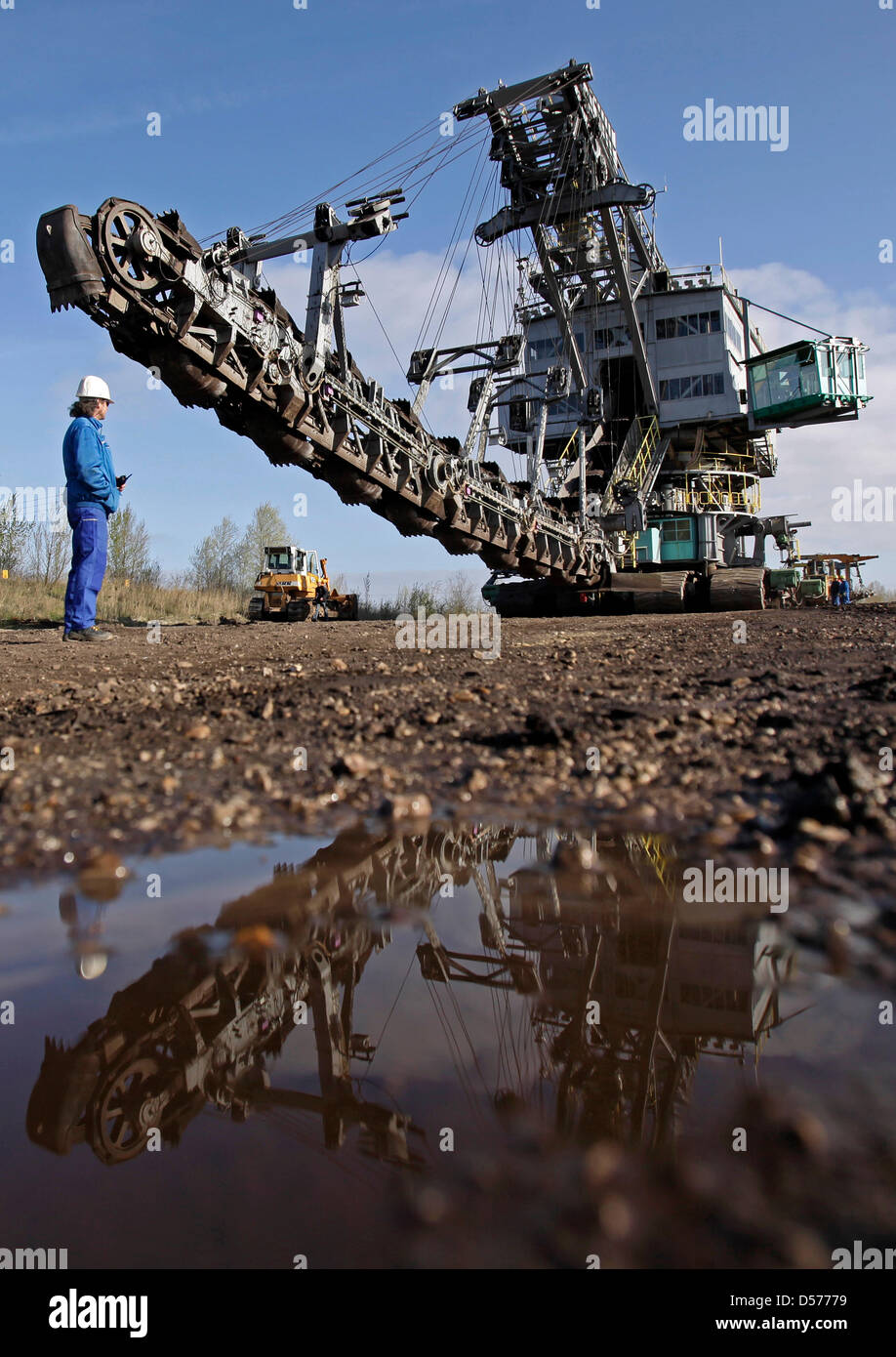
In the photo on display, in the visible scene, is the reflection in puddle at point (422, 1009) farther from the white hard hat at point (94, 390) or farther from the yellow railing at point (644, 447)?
the yellow railing at point (644, 447)

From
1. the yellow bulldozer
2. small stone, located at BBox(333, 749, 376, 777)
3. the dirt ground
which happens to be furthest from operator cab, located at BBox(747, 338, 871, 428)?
small stone, located at BBox(333, 749, 376, 777)

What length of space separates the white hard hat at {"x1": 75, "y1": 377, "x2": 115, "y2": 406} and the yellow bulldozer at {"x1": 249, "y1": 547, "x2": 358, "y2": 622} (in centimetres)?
1376

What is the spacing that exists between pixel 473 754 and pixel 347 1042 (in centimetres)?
184

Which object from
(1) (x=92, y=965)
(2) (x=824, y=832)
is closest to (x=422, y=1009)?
(1) (x=92, y=965)

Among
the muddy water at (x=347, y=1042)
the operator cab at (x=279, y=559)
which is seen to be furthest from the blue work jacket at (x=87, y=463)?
the operator cab at (x=279, y=559)

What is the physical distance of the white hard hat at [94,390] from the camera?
7523 millimetres

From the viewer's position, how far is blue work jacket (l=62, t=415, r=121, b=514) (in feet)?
24.6

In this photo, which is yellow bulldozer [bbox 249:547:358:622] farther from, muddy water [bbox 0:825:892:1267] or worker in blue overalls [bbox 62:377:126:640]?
muddy water [bbox 0:825:892:1267]

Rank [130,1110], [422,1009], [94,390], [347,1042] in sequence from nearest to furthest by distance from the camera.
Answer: [130,1110] < [347,1042] < [422,1009] < [94,390]

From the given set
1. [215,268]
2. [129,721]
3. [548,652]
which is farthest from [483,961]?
[215,268]

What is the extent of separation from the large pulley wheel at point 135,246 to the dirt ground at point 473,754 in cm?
496

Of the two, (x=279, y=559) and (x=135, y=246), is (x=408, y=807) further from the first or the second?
(x=279, y=559)

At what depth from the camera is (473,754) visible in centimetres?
300
